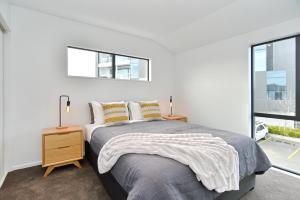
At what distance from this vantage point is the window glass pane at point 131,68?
3508 millimetres

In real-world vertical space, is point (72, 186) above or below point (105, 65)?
below

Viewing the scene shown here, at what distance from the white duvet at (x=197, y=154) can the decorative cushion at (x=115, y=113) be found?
1.03 m

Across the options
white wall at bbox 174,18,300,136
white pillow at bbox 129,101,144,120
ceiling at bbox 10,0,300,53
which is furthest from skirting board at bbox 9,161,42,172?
white wall at bbox 174,18,300,136

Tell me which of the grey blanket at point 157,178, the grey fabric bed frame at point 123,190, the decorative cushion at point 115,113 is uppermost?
the decorative cushion at point 115,113

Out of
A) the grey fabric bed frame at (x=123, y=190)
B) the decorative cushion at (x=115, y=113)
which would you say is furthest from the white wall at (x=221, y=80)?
the decorative cushion at (x=115, y=113)

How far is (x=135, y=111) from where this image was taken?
126 inches

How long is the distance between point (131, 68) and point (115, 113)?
1348 millimetres

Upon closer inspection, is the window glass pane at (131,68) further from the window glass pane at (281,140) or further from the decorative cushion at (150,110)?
the window glass pane at (281,140)

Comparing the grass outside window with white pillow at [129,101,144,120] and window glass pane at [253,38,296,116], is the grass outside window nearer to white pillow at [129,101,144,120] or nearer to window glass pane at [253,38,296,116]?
window glass pane at [253,38,296,116]

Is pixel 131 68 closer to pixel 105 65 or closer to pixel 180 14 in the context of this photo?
pixel 105 65

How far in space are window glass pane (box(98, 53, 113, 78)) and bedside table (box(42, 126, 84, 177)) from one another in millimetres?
1315

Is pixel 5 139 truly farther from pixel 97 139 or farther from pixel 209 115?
pixel 209 115

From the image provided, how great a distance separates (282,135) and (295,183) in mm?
888

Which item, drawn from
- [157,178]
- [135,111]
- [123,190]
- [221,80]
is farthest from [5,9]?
[221,80]
